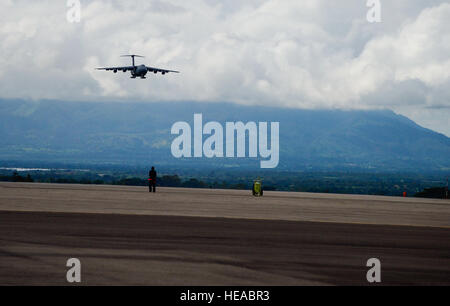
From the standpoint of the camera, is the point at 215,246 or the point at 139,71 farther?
the point at 139,71

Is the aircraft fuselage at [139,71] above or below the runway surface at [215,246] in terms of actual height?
above

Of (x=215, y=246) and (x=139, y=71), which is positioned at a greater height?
(x=139, y=71)

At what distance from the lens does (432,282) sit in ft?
54.1

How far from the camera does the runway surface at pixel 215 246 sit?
654 inches

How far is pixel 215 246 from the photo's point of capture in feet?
72.3

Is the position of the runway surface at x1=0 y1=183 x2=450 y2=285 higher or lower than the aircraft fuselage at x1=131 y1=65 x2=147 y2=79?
lower

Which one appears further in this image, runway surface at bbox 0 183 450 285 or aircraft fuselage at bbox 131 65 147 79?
aircraft fuselage at bbox 131 65 147 79

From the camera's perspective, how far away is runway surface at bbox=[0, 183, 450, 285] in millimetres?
16609

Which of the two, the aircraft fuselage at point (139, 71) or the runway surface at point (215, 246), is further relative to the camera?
the aircraft fuselage at point (139, 71)
